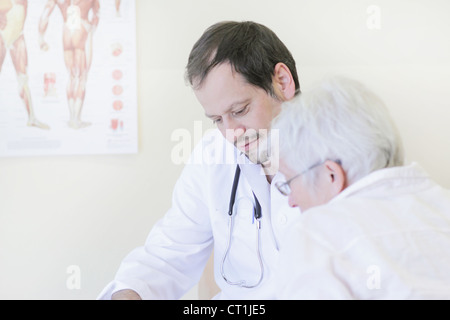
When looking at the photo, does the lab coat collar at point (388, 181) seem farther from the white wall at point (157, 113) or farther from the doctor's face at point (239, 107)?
the white wall at point (157, 113)

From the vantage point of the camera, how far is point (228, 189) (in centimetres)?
141

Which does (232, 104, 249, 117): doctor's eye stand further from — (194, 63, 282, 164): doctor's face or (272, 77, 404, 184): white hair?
(272, 77, 404, 184): white hair

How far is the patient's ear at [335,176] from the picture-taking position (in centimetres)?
86

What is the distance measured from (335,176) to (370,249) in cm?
17

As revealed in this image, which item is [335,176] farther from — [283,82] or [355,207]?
[283,82]

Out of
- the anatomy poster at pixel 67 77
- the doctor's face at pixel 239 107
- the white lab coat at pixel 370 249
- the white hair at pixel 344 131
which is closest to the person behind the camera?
the white lab coat at pixel 370 249

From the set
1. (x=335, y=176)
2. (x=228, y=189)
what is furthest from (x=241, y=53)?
(x=335, y=176)

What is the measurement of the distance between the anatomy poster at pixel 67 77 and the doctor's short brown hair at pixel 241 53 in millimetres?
608

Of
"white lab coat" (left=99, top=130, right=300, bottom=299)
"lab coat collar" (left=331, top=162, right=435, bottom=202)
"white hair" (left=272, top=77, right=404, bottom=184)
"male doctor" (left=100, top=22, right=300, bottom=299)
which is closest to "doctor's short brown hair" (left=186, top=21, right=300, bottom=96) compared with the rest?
"male doctor" (left=100, top=22, right=300, bottom=299)

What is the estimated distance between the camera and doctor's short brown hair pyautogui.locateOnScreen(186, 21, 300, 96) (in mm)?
1232

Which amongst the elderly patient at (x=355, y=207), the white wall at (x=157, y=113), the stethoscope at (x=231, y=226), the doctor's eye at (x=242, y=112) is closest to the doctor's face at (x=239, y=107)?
the doctor's eye at (x=242, y=112)

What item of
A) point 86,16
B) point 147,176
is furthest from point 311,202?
point 86,16
